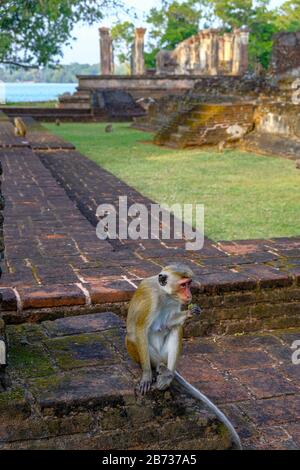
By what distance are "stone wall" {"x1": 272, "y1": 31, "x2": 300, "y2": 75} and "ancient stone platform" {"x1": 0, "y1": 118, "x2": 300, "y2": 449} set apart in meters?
16.2

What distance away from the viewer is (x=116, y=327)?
313cm

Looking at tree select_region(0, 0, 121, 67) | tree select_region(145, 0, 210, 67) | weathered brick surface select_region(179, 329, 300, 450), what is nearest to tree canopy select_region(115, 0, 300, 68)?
tree select_region(145, 0, 210, 67)

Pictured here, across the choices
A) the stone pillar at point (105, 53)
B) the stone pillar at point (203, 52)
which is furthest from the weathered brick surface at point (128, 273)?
the stone pillar at point (203, 52)

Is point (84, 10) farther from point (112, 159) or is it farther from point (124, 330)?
point (124, 330)

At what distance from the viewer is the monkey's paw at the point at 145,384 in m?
2.40

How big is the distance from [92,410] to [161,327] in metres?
0.44

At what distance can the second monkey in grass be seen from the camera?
2.43 m

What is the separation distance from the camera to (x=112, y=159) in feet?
39.6

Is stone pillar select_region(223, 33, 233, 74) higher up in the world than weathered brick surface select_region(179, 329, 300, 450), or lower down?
higher up

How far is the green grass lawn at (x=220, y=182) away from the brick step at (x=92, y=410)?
3.51m

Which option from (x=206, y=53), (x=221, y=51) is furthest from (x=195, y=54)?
(x=221, y=51)

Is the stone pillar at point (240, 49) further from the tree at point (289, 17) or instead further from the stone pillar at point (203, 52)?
the tree at point (289, 17)

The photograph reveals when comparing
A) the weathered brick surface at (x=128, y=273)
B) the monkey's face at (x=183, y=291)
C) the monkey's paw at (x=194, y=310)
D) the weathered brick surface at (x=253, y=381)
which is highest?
the monkey's face at (x=183, y=291)

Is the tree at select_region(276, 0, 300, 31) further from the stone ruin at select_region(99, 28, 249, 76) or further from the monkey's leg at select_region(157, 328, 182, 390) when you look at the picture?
the monkey's leg at select_region(157, 328, 182, 390)
